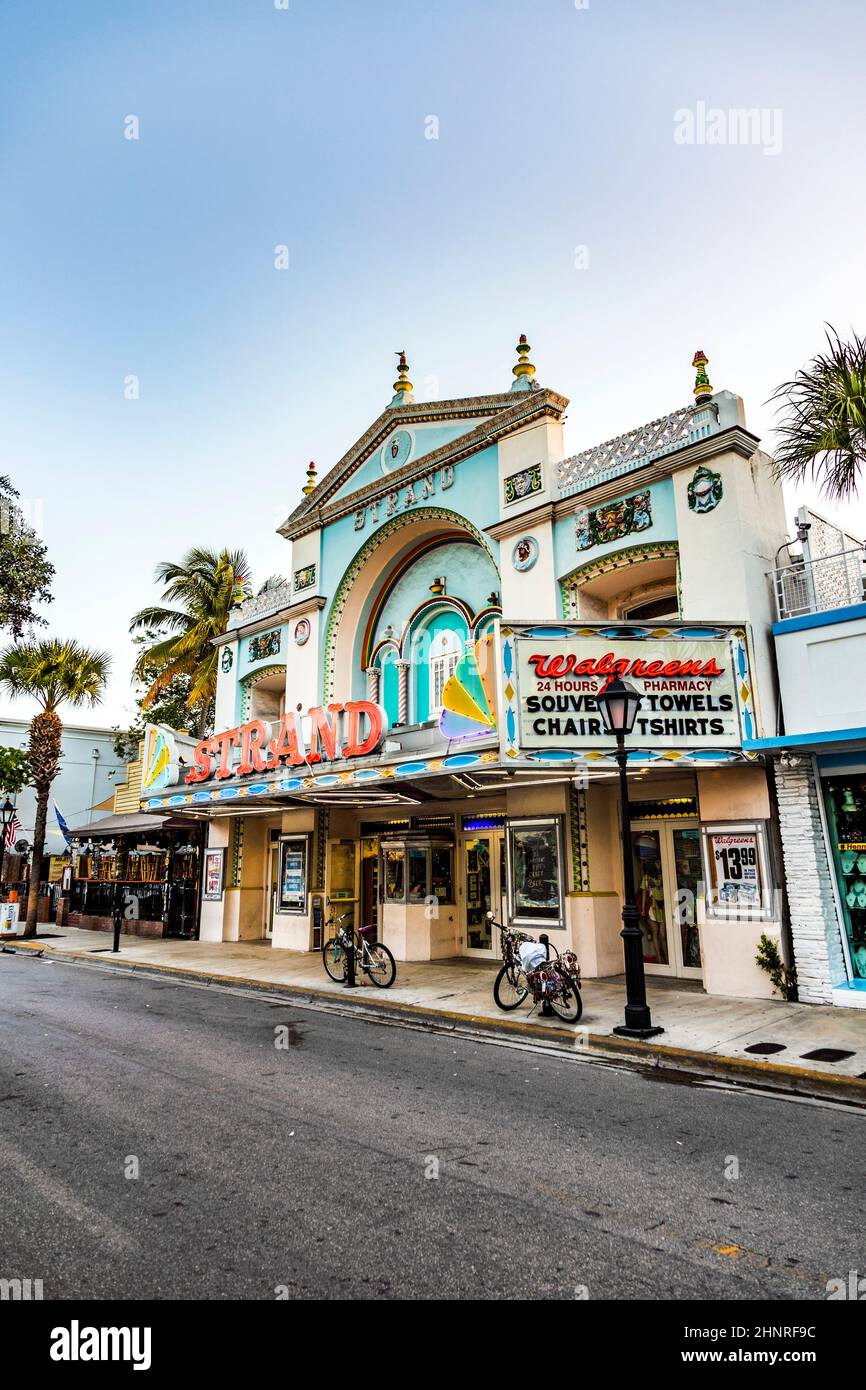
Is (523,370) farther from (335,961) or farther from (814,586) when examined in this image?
(335,961)

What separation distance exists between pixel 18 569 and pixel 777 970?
44.5 ft

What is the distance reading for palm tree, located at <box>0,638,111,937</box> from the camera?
81.7 feet

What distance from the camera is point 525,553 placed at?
51.9 feet

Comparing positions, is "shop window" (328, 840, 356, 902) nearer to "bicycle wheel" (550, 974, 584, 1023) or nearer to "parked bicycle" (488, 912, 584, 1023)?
"parked bicycle" (488, 912, 584, 1023)

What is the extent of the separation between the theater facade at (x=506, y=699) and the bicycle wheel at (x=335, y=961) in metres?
2.39

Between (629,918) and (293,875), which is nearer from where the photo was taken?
(629,918)

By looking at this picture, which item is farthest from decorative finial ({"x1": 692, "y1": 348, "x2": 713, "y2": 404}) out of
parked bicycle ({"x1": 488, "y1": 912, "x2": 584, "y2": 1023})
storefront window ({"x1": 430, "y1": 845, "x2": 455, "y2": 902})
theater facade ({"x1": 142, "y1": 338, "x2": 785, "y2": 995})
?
storefront window ({"x1": 430, "y1": 845, "x2": 455, "y2": 902})

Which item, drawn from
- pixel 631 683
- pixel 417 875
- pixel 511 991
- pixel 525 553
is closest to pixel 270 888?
pixel 417 875

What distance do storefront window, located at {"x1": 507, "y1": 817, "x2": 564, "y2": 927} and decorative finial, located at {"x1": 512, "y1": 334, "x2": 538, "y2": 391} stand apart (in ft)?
30.2

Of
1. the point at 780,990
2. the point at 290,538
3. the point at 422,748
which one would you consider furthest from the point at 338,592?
the point at 780,990

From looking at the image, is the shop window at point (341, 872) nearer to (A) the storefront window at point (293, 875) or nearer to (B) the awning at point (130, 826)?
(A) the storefront window at point (293, 875)

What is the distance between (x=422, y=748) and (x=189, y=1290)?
1041cm

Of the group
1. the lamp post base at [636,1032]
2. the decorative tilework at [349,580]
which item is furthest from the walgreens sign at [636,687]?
the decorative tilework at [349,580]
